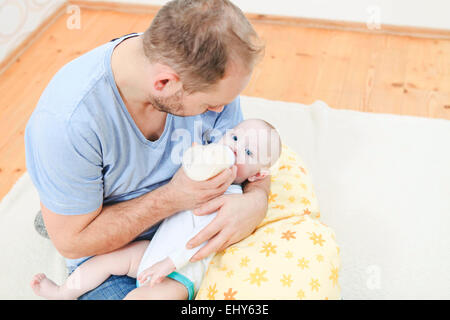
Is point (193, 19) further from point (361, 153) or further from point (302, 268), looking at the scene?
point (361, 153)

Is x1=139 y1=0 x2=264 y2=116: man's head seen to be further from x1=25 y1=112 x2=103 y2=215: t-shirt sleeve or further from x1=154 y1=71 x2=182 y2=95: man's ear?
x1=25 y1=112 x2=103 y2=215: t-shirt sleeve

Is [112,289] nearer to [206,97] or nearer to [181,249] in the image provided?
[181,249]

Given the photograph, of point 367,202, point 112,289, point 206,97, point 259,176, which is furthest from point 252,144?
point 367,202

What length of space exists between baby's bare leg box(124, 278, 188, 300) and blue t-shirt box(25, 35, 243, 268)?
0.76 feet

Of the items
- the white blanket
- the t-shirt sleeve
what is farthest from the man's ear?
the white blanket

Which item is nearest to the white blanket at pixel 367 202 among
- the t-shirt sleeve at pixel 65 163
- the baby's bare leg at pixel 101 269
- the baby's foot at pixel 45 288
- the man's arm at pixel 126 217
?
the baby's foot at pixel 45 288

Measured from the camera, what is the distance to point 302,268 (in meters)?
1.11

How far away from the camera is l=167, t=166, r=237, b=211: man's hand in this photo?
108 cm

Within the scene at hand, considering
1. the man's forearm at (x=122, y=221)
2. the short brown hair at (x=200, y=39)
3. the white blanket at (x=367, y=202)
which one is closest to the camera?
the short brown hair at (x=200, y=39)

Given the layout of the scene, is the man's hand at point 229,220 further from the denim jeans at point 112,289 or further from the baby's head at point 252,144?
the denim jeans at point 112,289

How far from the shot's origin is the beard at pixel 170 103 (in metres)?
0.95

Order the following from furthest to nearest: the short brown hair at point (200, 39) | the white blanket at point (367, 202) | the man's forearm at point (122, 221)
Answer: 1. the white blanket at point (367, 202)
2. the man's forearm at point (122, 221)
3. the short brown hair at point (200, 39)

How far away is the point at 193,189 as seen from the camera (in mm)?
1093
